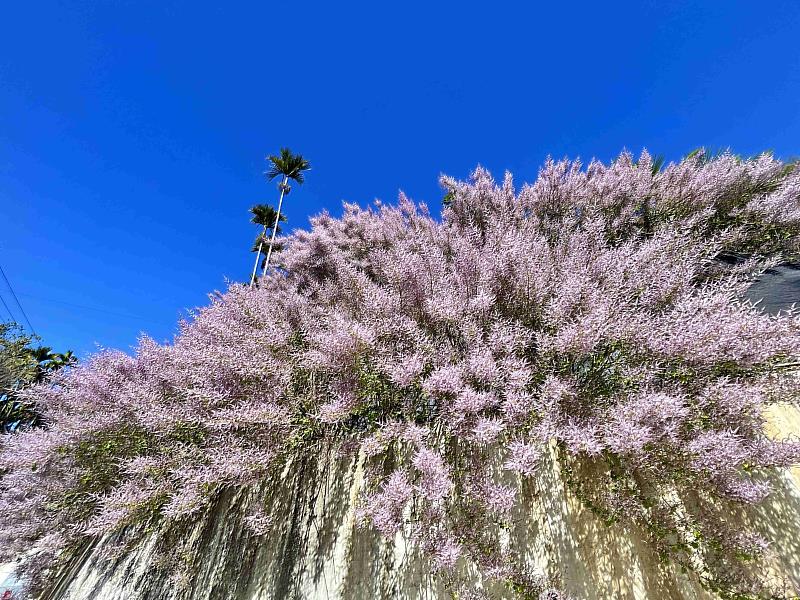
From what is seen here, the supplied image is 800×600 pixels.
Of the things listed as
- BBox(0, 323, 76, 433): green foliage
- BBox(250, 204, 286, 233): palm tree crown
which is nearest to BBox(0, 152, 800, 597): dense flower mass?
BBox(0, 323, 76, 433): green foliage

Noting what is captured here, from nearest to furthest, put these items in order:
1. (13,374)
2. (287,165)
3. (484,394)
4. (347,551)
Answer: (484,394)
(347,551)
(13,374)
(287,165)

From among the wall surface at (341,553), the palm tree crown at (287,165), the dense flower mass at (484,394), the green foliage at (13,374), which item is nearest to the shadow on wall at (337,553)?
the wall surface at (341,553)

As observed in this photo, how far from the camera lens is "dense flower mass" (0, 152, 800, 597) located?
208 cm

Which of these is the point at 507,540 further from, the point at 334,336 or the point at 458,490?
the point at 334,336

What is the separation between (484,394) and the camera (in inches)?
93.1

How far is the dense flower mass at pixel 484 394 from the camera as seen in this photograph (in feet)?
6.82

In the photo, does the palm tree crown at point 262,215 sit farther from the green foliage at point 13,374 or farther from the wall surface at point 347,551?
the wall surface at point 347,551

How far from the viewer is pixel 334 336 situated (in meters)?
2.92

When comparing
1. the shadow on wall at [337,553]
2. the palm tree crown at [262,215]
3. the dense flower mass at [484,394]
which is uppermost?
the palm tree crown at [262,215]

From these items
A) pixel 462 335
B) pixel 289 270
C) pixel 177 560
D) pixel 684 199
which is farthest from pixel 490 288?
pixel 289 270

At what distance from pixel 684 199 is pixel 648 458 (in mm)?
4657

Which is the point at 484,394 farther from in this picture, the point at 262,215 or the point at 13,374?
the point at 262,215

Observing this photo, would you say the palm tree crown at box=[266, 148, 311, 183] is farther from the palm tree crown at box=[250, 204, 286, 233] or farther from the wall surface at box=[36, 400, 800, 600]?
the wall surface at box=[36, 400, 800, 600]

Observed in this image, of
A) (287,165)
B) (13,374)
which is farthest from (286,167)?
(13,374)
